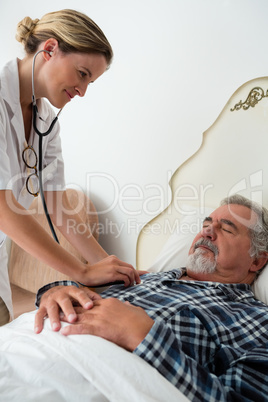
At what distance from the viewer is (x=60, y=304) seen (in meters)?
0.98

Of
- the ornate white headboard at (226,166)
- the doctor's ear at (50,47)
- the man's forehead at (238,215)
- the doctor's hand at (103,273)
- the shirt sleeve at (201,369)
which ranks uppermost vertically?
the doctor's ear at (50,47)

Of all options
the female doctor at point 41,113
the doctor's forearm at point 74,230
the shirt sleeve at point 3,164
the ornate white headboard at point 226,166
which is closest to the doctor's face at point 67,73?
the female doctor at point 41,113

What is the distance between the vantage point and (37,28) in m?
1.28

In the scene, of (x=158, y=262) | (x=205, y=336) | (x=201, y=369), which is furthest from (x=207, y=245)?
(x=201, y=369)

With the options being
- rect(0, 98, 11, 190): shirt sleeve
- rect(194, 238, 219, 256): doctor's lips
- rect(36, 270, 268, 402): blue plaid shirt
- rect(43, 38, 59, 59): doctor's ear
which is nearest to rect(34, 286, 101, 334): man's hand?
rect(36, 270, 268, 402): blue plaid shirt

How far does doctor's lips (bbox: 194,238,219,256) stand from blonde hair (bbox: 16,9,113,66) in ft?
2.29

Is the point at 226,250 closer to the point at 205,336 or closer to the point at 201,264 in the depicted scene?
the point at 201,264

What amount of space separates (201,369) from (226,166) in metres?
0.88

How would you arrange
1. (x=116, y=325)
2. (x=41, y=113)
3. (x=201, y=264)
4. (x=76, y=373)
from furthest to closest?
(x=41, y=113) → (x=201, y=264) → (x=116, y=325) → (x=76, y=373)

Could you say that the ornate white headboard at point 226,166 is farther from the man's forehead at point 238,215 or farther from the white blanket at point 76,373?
the white blanket at point 76,373

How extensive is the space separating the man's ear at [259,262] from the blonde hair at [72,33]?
2.81 feet

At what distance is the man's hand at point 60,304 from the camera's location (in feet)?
3.03

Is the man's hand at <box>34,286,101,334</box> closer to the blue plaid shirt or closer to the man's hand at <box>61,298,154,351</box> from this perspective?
the man's hand at <box>61,298,154,351</box>

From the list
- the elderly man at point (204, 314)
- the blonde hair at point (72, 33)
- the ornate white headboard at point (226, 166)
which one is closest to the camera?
the elderly man at point (204, 314)
